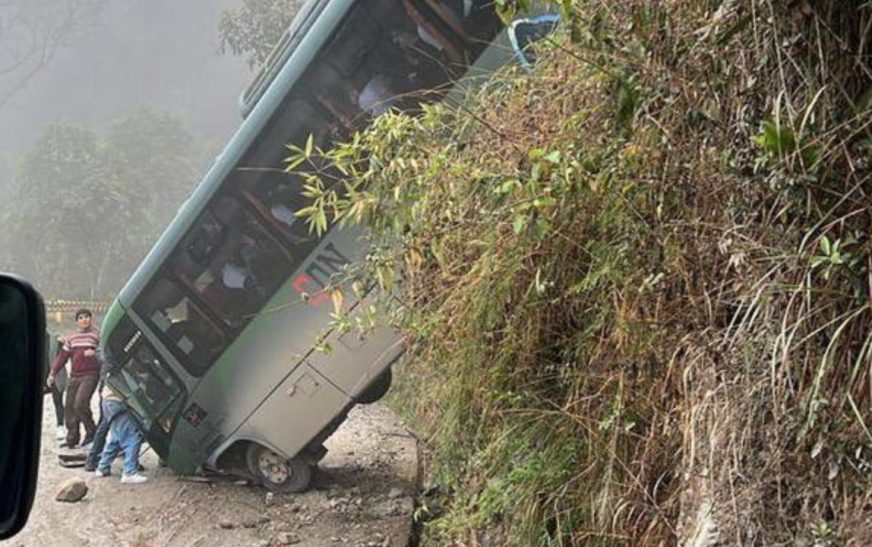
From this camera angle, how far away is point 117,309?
7.03 m

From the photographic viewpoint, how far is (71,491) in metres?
6.86

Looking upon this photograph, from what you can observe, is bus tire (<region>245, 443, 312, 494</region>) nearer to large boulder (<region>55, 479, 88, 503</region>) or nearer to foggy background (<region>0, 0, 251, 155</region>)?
large boulder (<region>55, 479, 88, 503</region>)

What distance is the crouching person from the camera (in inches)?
288

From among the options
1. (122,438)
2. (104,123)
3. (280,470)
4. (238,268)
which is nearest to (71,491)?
(122,438)

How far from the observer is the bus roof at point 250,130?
596cm

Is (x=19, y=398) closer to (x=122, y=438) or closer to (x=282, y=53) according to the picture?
(x=282, y=53)

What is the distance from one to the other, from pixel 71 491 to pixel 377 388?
8.99 feet

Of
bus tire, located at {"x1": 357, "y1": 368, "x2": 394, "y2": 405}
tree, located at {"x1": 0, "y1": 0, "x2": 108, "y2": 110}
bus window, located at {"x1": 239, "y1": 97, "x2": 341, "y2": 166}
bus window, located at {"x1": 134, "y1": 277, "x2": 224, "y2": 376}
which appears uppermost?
tree, located at {"x1": 0, "y1": 0, "x2": 108, "y2": 110}

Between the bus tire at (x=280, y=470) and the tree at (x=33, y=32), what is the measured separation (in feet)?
163

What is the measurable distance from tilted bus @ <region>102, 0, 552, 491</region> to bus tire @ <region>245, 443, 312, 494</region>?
1cm

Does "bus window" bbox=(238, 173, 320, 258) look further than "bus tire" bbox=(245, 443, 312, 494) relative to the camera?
No

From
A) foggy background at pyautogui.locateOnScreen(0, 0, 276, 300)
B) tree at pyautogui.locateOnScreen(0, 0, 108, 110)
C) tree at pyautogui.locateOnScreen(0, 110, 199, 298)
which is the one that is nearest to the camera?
tree at pyautogui.locateOnScreen(0, 110, 199, 298)

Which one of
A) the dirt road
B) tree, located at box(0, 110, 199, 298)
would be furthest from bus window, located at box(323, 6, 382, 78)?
tree, located at box(0, 110, 199, 298)

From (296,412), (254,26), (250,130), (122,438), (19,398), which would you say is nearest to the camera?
(19,398)
